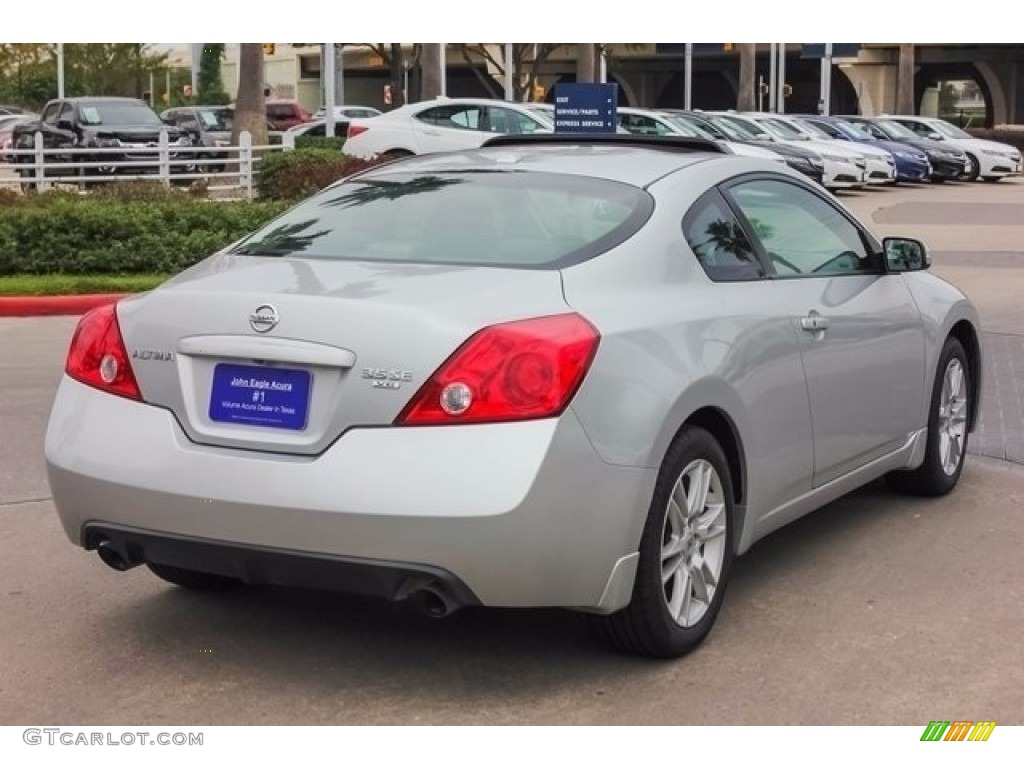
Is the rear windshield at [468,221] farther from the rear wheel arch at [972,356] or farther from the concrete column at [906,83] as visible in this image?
the concrete column at [906,83]

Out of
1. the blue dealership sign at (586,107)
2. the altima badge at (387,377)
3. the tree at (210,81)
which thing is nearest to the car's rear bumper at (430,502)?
the altima badge at (387,377)

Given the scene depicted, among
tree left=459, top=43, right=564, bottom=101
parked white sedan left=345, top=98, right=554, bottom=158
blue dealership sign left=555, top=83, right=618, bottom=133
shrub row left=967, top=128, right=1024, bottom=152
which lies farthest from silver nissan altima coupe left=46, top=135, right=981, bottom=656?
tree left=459, top=43, right=564, bottom=101

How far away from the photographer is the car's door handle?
17.7 feet

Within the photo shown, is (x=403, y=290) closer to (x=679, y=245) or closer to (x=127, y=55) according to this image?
(x=679, y=245)

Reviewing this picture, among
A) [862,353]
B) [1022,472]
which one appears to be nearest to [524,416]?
[862,353]

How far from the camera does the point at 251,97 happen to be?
26609mm

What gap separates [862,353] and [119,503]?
2842mm

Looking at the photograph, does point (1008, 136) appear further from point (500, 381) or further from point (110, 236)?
point (500, 381)

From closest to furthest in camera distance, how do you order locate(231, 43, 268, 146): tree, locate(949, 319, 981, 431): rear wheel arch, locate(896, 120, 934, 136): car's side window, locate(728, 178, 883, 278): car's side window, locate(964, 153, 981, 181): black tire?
locate(728, 178, 883, 278): car's side window
locate(949, 319, 981, 431): rear wheel arch
locate(231, 43, 268, 146): tree
locate(964, 153, 981, 181): black tire
locate(896, 120, 934, 136): car's side window

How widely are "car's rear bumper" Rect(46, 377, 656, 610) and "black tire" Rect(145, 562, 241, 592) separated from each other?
2.75ft

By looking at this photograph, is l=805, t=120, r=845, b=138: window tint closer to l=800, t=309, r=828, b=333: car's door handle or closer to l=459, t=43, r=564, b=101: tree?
l=459, t=43, r=564, b=101: tree

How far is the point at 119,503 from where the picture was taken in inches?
174

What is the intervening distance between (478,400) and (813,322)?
5.92ft

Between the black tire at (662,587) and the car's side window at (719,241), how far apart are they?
690 millimetres
